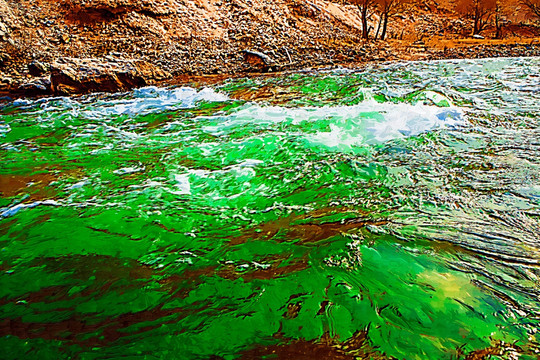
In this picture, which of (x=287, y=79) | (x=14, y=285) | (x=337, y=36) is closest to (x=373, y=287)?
(x=14, y=285)

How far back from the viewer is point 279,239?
2.56 m

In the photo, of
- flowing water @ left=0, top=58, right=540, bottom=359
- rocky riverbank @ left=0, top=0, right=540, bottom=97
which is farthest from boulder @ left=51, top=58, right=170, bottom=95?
flowing water @ left=0, top=58, right=540, bottom=359

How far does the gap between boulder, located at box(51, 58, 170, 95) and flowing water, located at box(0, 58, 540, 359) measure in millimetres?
3199

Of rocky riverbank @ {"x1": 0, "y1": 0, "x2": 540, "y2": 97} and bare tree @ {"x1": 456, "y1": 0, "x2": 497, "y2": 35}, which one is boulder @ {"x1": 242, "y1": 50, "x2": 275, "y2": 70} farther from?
bare tree @ {"x1": 456, "y1": 0, "x2": 497, "y2": 35}

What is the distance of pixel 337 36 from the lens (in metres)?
13.2

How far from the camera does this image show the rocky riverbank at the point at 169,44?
8.76 meters

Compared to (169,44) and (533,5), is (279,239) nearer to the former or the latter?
(169,44)

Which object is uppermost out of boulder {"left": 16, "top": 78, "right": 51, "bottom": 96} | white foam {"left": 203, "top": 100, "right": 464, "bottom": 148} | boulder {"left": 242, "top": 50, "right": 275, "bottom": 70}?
boulder {"left": 242, "top": 50, "right": 275, "bottom": 70}

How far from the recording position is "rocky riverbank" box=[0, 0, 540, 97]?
345 inches

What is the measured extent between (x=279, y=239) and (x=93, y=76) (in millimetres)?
7946

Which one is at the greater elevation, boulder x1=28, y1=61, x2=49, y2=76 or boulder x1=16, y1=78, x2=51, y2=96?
boulder x1=28, y1=61, x2=49, y2=76

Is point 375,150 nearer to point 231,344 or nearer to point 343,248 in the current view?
point 343,248

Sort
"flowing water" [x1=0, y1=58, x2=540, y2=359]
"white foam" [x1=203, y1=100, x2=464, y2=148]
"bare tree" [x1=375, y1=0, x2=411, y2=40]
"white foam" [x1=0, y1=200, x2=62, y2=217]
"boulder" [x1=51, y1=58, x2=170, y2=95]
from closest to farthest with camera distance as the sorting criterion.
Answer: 1. "flowing water" [x1=0, y1=58, x2=540, y2=359]
2. "white foam" [x1=0, y1=200, x2=62, y2=217]
3. "white foam" [x1=203, y1=100, x2=464, y2=148]
4. "boulder" [x1=51, y1=58, x2=170, y2=95]
5. "bare tree" [x1=375, y1=0, x2=411, y2=40]

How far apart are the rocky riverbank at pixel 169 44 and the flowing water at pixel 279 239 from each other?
14.3ft
